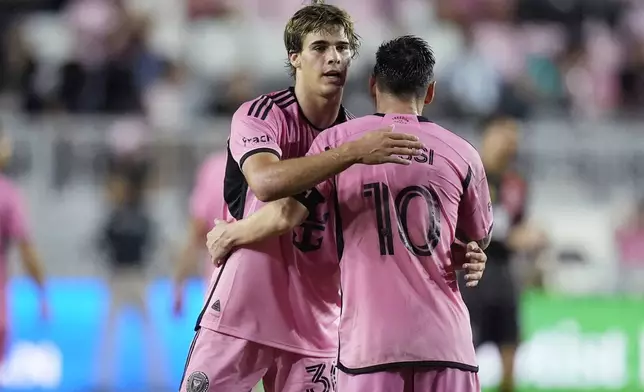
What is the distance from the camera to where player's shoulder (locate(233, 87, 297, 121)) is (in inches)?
171

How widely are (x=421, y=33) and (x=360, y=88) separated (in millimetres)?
2347

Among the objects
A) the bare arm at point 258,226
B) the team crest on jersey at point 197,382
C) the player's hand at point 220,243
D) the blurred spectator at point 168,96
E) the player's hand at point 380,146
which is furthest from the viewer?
the blurred spectator at point 168,96

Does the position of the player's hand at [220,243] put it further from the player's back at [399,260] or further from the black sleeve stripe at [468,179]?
the black sleeve stripe at [468,179]

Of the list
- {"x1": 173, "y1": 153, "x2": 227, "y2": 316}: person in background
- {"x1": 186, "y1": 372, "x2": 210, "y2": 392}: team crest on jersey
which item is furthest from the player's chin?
{"x1": 173, "y1": 153, "x2": 227, "y2": 316}: person in background

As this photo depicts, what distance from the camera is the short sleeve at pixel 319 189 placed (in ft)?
13.2

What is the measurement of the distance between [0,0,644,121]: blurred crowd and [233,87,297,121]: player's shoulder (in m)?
6.99

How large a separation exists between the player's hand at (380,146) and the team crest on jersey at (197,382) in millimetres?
1150

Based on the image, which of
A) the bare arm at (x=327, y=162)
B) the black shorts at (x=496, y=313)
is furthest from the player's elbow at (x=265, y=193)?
the black shorts at (x=496, y=313)

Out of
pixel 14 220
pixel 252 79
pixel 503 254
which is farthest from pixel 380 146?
pixel 252 79

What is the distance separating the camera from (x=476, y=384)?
404 cm

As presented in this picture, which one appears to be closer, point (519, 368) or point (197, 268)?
point (519, 368)

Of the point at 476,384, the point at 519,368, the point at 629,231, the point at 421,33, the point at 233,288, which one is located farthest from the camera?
the point at 421,33

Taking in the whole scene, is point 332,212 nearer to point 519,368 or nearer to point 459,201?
point 459,201

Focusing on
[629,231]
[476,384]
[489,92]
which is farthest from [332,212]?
[489,92]
